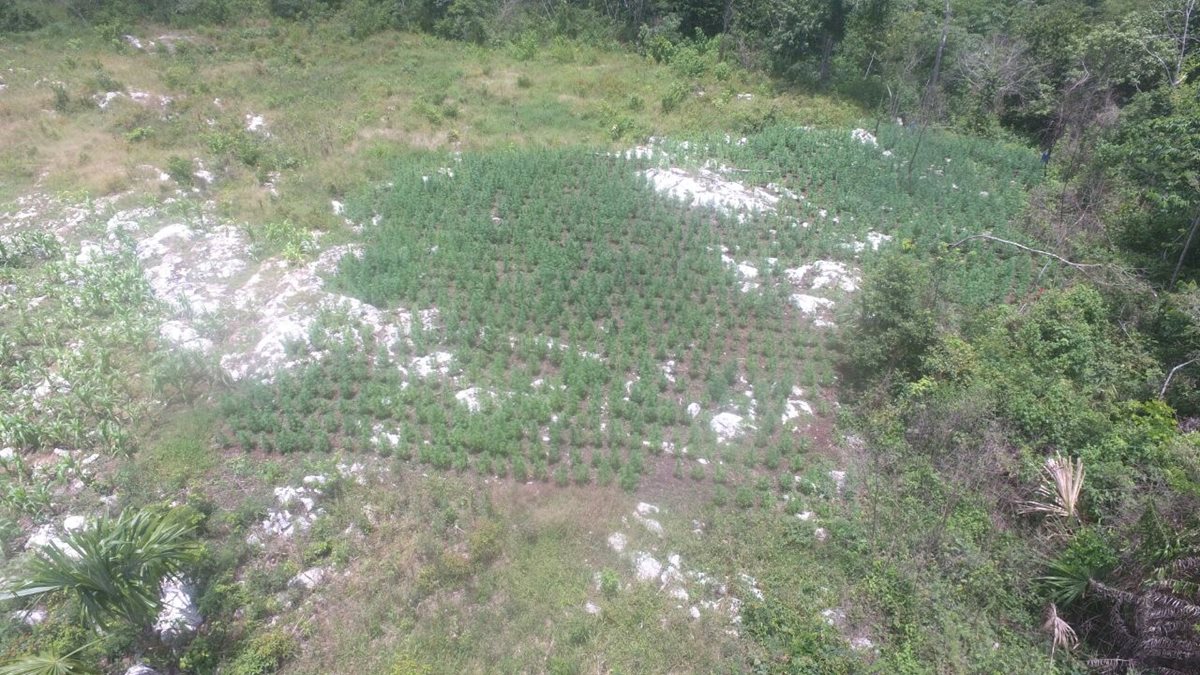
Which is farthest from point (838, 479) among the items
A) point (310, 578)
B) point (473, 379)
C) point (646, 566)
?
point (310, 578)

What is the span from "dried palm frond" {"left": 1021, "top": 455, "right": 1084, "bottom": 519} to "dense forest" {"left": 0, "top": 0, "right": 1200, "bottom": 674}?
3cm

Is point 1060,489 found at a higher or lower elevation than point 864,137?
lower

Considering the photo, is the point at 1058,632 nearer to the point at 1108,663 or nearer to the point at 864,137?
the point at 1108,663

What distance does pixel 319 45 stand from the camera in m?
23.8

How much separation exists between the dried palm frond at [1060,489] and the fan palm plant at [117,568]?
10.1 metres

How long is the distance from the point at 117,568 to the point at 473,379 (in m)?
5.24

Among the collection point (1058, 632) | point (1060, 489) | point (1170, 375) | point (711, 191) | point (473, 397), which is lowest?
point (473, 397)

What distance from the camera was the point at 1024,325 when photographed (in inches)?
423

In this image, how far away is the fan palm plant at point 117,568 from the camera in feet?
18.2

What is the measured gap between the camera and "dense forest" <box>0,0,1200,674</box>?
679 centimetres

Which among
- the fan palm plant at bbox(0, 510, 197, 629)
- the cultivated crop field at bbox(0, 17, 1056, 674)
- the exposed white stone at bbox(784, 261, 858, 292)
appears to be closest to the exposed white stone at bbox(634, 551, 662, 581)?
the cultivated crop field at bbox(0, 17, 1056, 674)

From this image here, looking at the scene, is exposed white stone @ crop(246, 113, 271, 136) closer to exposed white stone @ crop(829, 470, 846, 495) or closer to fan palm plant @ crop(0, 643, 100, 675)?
fan palm plant @ crop(0, 643, 100, 675)

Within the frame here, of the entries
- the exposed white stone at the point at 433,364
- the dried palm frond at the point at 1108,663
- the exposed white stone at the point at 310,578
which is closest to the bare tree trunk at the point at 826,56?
the exposed white stone at the point at 433,364

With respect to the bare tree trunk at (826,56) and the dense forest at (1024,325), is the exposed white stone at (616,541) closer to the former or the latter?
the dense forest at (1024,325)
